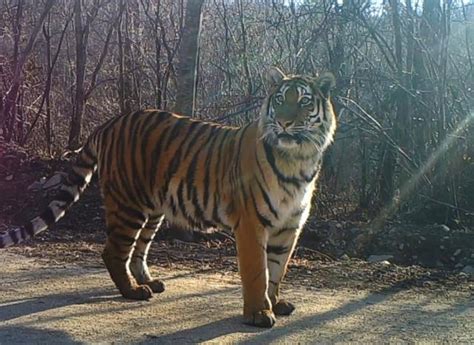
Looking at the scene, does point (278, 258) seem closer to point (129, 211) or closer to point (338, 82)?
point (129, 211)

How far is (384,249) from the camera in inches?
342

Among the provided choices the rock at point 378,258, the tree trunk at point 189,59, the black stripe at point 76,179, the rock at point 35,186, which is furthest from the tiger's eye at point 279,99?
the rock at point 35,186

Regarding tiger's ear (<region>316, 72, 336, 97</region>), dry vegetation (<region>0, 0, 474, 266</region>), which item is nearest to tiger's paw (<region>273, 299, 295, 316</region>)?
tiger's ear (<region>316, 72, 336, 97</region>)

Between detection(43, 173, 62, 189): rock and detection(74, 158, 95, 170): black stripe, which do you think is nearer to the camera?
detection(74, 158, 95, 170): black stripe

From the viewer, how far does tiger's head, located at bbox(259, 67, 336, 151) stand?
530cm

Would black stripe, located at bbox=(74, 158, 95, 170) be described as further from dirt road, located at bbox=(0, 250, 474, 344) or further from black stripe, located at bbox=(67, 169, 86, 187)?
dirt road, located at bbox=(0, 250, 474, 344)

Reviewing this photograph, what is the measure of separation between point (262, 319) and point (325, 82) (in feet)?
5.98

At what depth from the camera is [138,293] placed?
19.6 feet

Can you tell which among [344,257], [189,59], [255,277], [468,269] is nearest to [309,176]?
[255,277]

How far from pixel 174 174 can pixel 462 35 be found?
7.33m

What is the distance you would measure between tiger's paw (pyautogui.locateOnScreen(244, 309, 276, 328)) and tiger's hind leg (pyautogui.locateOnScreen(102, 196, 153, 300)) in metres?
1.11

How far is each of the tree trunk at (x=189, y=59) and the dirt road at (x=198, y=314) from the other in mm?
2782

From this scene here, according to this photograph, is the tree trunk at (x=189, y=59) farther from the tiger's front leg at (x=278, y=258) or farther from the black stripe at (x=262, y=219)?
the black stripe at (x=262, y=219)

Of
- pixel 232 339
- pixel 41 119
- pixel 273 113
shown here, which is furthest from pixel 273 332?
pixel 41 119
